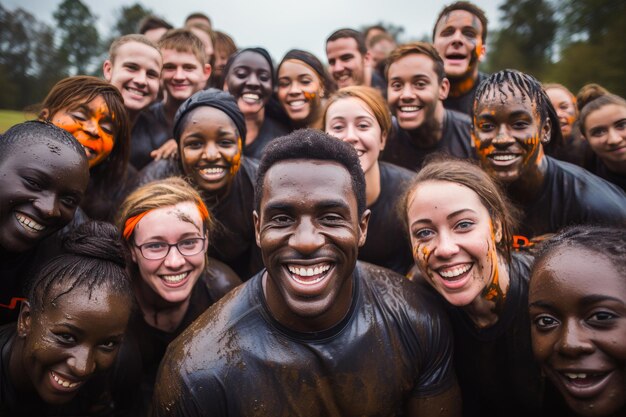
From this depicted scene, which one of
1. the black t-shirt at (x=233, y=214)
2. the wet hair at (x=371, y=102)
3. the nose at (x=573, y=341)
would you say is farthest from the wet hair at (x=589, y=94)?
the nose at (x=573, y=341)

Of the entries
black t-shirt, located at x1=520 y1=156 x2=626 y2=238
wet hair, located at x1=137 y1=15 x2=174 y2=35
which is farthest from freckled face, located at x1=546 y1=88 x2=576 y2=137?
wet hair, located at x1=137 y1=15 x2=174 y2=35

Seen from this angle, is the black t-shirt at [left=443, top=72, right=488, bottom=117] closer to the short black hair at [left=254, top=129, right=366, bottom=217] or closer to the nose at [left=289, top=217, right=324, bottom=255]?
the short black hair at [left=254, top=129, right=366, bottom=217]

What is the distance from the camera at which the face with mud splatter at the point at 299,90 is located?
577 cm

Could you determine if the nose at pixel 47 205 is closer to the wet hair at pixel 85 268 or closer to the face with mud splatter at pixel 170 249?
the wet hair at pixel 85 268

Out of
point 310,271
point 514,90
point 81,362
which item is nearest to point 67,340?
point 81,362

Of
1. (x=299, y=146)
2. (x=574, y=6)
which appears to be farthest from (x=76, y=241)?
(x=574, y=6)

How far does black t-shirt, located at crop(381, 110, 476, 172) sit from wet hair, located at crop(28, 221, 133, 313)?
9.85ft

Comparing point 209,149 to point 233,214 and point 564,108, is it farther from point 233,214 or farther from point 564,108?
point 564,108

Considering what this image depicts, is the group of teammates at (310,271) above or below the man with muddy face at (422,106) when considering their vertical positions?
below

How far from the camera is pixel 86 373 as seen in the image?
2967 millimetres

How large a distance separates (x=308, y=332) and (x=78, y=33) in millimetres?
43884

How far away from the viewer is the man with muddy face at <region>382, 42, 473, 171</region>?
16.6ft

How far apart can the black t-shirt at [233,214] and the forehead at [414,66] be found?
1.72 metres

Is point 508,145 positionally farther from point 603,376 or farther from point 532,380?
point 603,376
